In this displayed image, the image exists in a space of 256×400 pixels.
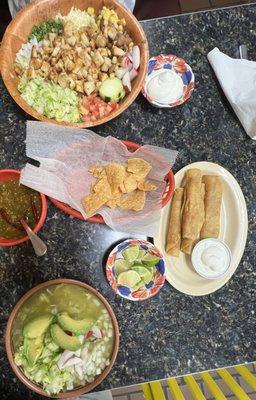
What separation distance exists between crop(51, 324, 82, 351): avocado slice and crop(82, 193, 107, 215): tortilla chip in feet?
1.30

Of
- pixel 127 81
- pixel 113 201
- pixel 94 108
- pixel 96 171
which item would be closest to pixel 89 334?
pixel 113 201

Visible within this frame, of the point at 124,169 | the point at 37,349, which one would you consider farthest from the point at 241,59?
the point at 37,349

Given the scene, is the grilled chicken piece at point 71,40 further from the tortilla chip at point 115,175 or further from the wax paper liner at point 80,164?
the tortilla chip at point 115,175

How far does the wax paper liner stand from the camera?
1634 mm

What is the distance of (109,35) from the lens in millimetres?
1692

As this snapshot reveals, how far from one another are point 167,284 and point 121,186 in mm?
416

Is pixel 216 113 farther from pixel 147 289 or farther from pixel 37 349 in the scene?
pixel 37 349

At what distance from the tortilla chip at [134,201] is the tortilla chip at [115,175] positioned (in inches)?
1.7

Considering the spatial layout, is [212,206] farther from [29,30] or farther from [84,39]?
[29,30]

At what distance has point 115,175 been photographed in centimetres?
166

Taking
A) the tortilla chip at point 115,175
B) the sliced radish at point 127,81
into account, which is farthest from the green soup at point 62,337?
the sliced radish at point 127,81

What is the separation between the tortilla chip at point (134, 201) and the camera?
1664 mm

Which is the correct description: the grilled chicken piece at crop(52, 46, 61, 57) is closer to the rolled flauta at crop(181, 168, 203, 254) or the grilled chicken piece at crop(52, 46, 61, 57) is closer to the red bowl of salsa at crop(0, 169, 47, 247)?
the red bowl of salsa at crop(0, 169, 47, 247)

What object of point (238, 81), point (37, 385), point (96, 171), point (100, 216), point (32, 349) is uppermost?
point (238, 81)
